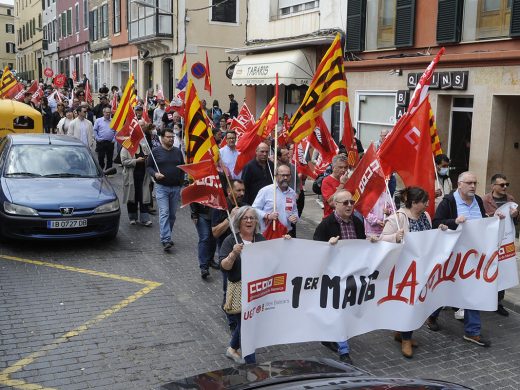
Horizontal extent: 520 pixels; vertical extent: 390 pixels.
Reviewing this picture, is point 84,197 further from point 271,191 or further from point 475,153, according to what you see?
point 475,153

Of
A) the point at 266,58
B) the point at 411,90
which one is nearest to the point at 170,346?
the point at 411,90

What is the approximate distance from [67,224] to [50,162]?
1.70 metres

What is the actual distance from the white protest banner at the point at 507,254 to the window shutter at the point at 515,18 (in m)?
6.02

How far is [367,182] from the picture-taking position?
21.0ft

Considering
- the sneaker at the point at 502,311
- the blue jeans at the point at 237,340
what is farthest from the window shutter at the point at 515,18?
the blue jeans at the point at 237,340

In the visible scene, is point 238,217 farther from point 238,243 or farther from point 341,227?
point 341,227

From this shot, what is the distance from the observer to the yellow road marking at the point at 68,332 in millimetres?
5137

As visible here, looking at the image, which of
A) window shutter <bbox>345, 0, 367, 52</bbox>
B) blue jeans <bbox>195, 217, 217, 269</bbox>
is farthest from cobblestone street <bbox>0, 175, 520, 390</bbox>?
window shutter <bbox>345, 0, 367, 52</bbox>

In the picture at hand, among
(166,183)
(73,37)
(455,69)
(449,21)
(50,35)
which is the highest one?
(50,35)

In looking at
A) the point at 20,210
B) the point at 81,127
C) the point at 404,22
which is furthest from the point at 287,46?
the point at 20,210

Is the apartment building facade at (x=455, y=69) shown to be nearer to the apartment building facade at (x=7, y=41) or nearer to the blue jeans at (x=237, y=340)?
the blue jeans at (x=237, y=340)

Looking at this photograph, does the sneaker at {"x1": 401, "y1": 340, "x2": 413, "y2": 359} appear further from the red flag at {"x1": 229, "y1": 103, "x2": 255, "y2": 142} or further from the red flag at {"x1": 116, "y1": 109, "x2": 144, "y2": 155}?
the red flag at {"x1": 229, "y1": 103, "x2": 255, "y2": 142}

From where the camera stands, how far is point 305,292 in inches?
216

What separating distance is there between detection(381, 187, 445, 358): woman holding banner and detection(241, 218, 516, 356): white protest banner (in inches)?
6.5
